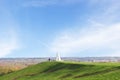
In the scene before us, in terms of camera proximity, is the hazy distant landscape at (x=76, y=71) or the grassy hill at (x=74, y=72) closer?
the grassy hill at (x=74, y=72)

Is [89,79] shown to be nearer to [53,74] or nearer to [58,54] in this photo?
[53,74]

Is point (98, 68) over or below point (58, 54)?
below

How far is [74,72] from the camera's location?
96.6m

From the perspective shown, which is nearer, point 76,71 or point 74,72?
point 74,72

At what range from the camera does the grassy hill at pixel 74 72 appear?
76.1 meters

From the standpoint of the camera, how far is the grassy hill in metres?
76.1

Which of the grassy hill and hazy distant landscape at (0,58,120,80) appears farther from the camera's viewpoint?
hazy distant landscape at (0,58,120,80)

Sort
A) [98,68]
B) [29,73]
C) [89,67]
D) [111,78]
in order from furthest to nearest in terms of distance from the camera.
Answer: [29,73], [89,67], [98,68], [111,78]

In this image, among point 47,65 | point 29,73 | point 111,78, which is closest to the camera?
point 111,78

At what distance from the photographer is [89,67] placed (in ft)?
319

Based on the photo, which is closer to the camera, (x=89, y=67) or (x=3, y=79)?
(x=89, y=67)

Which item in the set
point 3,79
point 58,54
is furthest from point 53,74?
point 58,54

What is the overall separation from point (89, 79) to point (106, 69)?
519 inches

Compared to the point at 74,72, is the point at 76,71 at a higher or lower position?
higher
